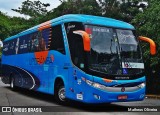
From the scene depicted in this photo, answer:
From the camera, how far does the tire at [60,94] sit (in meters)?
13.2

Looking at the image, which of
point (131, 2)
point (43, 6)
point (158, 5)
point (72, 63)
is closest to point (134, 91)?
point (72, 63)

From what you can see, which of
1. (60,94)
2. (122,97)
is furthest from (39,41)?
(122,97)

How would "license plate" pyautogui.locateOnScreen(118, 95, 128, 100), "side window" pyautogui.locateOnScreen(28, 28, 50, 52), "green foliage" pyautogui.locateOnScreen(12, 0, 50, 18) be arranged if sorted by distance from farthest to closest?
"green foliage" pyautogui.locateOnScreen(12, 0, 50, 18) → "side window" pyautogui.locateOnScreen(28, 28, 50, 52) → "license plate" pyautogui.locateOnScreen(118, 95, 128, 100)

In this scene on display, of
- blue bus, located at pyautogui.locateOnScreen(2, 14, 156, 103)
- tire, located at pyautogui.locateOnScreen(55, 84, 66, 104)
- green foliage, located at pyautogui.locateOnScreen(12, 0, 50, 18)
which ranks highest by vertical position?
green foliage, located at pyautogui.locateOnScreen(12, 0, 50, 18)

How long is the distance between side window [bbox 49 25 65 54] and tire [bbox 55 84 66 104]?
1377 mm

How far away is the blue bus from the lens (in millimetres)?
11570

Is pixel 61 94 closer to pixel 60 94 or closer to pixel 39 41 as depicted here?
pixel 60 94

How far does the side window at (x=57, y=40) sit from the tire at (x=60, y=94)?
138cm

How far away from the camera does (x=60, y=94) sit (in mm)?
13375

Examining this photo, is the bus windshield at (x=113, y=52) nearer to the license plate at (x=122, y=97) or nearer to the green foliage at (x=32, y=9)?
the license plate at (x=122, y=97)

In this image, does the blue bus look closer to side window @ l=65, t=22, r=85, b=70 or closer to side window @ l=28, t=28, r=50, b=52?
side window @ l=65, t=22, r=85, b=70

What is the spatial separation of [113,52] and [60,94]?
2801mm

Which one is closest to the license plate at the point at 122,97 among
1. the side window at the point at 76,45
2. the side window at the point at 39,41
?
the side window at the point at 76,45

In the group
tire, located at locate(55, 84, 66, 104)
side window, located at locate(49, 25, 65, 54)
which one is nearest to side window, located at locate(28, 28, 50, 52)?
side window, located at locate(49, 25, 65, 54)
